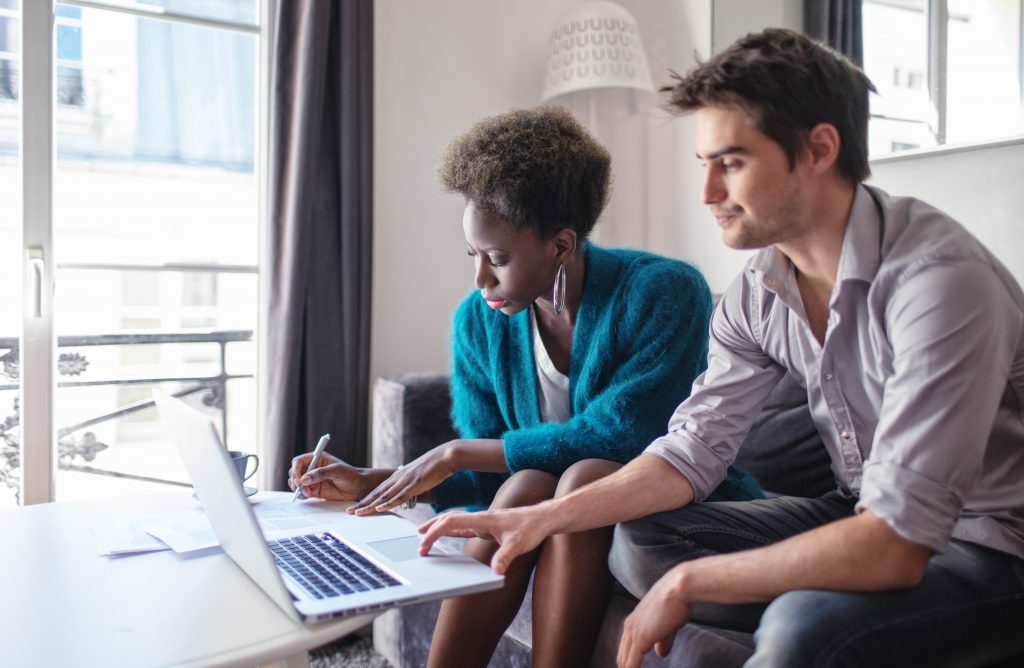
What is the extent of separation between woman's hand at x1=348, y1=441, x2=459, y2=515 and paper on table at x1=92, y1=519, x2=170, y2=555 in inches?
10.6

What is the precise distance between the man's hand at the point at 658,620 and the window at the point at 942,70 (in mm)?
1287

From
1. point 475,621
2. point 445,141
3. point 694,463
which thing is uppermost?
point 445,141

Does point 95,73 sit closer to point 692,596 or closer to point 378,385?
point 378,385

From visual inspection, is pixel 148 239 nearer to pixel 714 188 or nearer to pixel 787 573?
pixel 714 188

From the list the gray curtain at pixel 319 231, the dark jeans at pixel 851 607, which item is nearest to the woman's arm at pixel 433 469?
the dark jeans at pixel 851 607

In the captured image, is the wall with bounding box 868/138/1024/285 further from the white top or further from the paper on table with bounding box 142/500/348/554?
the paper on table with bounding box 142/500/348/554

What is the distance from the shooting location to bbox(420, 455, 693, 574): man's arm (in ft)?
3.51

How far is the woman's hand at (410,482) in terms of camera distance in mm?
1288

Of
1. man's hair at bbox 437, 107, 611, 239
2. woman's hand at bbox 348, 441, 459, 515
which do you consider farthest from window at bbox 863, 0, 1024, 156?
woman's hand at bbox 348, 441, 459, 515

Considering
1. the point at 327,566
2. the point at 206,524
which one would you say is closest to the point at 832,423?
the point at 327,566

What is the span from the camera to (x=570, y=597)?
1224 millimetres

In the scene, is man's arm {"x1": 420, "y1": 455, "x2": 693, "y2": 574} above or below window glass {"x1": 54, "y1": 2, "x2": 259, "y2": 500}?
below

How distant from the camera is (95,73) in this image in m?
2.38

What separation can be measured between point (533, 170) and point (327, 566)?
0.84 meters
